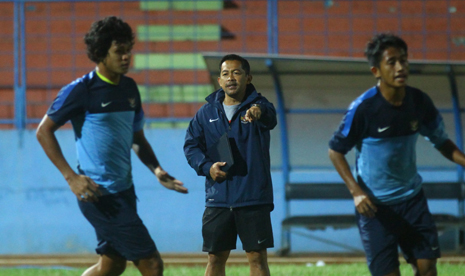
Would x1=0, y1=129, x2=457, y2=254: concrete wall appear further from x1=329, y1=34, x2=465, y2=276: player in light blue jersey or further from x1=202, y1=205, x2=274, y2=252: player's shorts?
x1=202, y1=205, x2=274, y2=252: player's shorts

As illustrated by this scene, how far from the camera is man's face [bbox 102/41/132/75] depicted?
4148 mm

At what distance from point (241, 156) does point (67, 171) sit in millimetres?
1097

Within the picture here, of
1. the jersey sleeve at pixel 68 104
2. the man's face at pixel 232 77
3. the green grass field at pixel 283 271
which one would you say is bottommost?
the green grass field at pixel 283 271

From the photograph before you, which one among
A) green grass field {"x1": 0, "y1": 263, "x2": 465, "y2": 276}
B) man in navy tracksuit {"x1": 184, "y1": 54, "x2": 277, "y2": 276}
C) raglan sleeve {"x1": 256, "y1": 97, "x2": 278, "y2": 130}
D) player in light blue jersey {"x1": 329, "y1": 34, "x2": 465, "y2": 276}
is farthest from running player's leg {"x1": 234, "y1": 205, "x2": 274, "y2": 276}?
green grass field {"x1": 0, "y1": 263, "x2": 465, "y2": 276}

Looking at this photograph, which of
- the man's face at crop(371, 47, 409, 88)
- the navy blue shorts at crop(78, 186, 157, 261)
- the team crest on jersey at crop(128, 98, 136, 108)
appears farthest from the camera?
the team crest on jersey at crop(128, 98, 136, 108)

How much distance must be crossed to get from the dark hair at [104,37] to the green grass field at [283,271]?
272 centimetres

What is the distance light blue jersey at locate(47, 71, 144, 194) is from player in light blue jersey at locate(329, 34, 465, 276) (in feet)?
4.66

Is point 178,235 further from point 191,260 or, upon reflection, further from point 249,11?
point 249,11

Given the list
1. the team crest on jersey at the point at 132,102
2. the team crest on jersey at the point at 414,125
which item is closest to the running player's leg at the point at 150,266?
the team crest on jersey at the point at 132,102

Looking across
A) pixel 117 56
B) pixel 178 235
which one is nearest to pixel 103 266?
pixel 117 56

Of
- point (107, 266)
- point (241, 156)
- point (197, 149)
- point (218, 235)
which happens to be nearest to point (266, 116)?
point (241, 156)

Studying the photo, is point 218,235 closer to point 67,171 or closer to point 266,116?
point 266,116

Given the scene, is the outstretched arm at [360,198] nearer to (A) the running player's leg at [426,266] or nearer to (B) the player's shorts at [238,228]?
(A) the running player's leg at [426,266]

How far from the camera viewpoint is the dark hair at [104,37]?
419 cm
